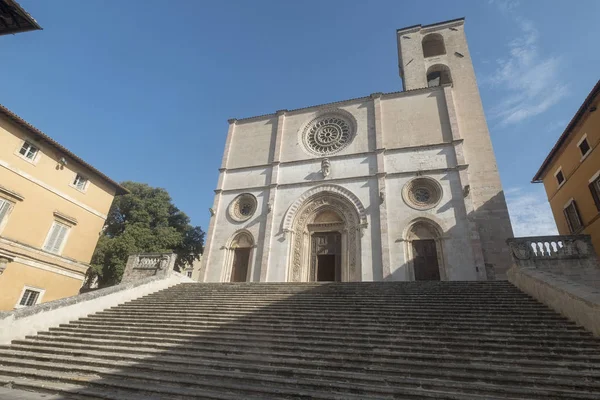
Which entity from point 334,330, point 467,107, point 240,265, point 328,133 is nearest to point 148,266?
point 240,265

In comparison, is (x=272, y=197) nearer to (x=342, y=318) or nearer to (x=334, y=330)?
(x=342, y=318)

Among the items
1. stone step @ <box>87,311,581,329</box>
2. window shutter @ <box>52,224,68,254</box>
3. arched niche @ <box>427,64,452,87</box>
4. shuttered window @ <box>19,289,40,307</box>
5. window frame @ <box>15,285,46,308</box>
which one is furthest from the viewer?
arched niche @ <box>427,64,452,87</box>

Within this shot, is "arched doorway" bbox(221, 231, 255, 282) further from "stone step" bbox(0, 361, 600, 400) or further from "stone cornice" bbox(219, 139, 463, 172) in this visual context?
"stone step" bbox(0, 361, 600, 400)

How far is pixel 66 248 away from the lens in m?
14.9

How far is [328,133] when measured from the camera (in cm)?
1889

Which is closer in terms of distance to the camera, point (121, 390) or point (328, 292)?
point (121, 390)

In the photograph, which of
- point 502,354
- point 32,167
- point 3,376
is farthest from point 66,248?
point 502,354

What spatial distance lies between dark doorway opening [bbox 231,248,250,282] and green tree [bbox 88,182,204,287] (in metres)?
7.50

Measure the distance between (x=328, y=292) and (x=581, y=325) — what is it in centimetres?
588

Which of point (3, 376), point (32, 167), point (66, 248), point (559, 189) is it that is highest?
point (559, 189)

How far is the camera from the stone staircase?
4363 mm

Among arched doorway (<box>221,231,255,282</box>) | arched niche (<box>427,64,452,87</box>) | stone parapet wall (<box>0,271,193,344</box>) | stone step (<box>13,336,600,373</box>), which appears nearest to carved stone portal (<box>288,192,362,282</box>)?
arched doorway (<box>221,231,255,282</box>)

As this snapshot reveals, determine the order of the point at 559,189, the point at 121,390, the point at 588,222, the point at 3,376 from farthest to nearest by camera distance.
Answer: the point at 559,189, the point at 588,222, the point at 3,376, the point at 121,390

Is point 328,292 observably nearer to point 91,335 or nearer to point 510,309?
point 510,309
